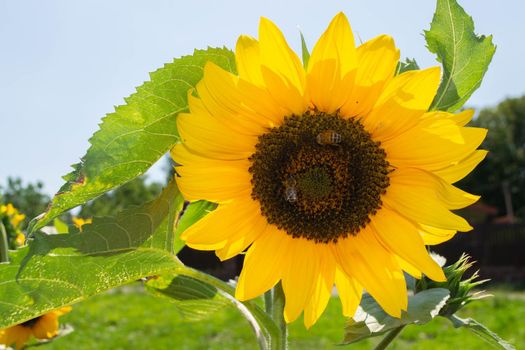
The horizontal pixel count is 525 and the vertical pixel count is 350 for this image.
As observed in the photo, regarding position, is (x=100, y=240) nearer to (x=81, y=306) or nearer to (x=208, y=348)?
(x=208, y=348)

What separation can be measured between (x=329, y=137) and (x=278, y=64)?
15 cm

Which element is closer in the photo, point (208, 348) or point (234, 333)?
point (208, 348)

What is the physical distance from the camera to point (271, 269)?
2.93 ft

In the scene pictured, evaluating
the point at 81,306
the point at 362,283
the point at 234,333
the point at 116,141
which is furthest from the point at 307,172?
the point at 81,306

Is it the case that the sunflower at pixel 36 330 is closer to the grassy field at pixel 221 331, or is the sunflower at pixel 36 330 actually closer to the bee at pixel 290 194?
the bee at pixel 290 194

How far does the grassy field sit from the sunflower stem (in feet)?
14.4

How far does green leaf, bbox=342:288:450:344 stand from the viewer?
88cm

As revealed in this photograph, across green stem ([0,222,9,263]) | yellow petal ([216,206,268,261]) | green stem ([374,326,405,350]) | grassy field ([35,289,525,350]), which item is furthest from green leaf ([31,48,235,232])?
grassy field ([35,289,525,350])

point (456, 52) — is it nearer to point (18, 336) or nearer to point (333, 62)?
point (333, 62)

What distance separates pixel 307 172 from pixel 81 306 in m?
8.05

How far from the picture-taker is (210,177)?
869mm

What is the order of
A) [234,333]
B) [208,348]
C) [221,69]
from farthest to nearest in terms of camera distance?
[234,333], [208,348], [221,69]

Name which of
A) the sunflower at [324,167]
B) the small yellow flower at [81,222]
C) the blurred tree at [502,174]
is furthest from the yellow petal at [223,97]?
the blurred tree at [502,174]

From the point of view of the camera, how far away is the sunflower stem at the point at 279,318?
0.92 m
